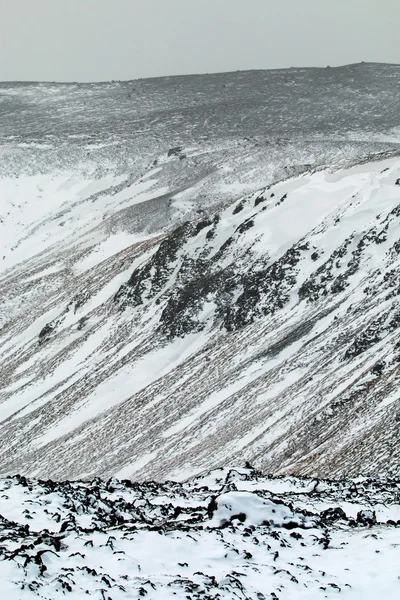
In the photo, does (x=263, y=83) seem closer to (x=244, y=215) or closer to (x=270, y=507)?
(x=244, y=215)

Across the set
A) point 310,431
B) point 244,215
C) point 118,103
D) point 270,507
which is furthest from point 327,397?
point 118,103

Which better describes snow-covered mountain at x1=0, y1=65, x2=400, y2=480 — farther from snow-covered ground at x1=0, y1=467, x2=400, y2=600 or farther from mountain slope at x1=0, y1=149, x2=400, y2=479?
snow-covered ground at x1=0, y1=467, x2=400, y2=600

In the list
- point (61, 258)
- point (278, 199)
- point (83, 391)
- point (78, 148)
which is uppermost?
point (78, 148)

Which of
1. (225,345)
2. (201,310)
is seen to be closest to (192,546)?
(225,345)

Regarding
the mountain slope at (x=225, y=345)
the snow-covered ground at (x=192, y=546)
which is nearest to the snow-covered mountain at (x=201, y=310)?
the mountain slope at (x=225, y=345)

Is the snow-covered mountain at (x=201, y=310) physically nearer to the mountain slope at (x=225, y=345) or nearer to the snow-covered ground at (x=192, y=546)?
the mountain slope at (x=225, y=345)

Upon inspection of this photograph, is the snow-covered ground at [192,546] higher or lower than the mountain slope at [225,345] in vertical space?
higher
